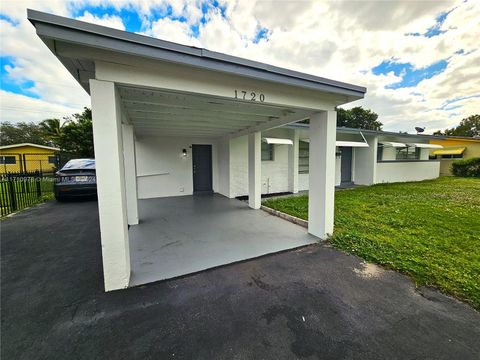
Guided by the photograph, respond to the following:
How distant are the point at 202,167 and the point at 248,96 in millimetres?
6266

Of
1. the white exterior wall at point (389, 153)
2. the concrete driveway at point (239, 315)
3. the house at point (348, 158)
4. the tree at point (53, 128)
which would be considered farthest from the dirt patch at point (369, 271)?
the tree at point (53, 128)

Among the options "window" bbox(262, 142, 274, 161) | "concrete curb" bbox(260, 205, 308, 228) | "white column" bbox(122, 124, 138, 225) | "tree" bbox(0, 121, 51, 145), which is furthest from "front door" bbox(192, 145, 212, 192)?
"tree" bbox(0, 121, 51, 145)

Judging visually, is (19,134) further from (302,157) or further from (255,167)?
(302,157)

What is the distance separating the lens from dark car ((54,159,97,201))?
6.83 m

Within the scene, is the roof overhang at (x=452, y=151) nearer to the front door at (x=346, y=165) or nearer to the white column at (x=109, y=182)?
the front door at (x=346, y=165)

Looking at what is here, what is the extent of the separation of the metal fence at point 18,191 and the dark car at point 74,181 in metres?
0.93

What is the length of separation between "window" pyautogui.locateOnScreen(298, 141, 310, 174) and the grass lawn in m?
3.12

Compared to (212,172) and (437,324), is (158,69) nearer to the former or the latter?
(437,324)

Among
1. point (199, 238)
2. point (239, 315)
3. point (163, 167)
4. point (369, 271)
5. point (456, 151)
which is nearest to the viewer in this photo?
point (239, 315)

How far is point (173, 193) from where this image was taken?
8328mm

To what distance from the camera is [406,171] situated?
12.5 metres

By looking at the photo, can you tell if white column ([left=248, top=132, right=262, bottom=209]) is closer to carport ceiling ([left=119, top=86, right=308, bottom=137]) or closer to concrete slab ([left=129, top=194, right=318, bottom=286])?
concrete slab ([left=129, top=194, right=318, bottom=286])

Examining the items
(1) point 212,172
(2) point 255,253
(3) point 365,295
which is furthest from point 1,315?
(1) point 212,172

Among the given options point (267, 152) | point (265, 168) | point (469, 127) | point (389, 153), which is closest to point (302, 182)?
point (265, 168)
